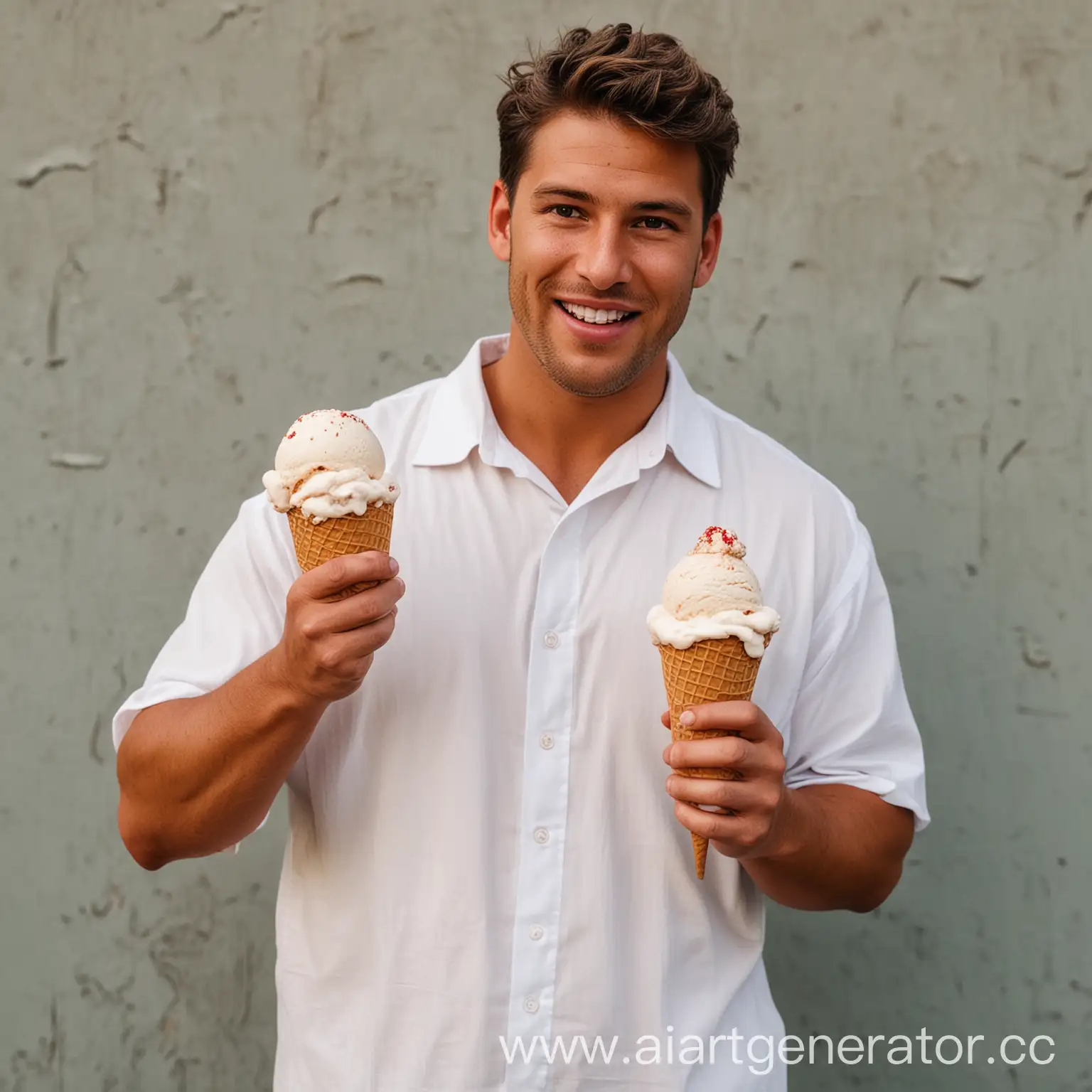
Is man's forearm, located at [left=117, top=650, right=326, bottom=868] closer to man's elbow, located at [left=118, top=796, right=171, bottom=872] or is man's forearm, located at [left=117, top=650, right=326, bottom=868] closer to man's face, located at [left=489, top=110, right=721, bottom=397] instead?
man's elbow, located at [left=118, top=796, right=171, bottom=872]

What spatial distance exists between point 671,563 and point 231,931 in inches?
65.1

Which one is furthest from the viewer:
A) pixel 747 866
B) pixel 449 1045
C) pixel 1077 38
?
pixel 1077 38

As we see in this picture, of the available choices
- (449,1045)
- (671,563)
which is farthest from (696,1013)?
(671,563)

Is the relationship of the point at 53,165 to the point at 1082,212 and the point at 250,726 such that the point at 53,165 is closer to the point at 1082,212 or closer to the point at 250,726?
the point at 250,726

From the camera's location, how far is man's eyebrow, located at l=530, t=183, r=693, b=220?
252 centimetres

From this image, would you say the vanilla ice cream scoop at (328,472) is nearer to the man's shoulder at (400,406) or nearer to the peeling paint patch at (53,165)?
the man's shoulder at (400,406)

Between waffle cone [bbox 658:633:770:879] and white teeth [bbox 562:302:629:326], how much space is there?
0.67 m

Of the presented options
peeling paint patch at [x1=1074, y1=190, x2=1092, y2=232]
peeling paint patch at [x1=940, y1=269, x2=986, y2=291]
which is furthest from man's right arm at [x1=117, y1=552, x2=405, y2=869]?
peeling paint patch at [x1=1074, y1=190, x2=1092, y2=232]

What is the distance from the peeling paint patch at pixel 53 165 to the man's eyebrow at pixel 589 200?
1.44 meters

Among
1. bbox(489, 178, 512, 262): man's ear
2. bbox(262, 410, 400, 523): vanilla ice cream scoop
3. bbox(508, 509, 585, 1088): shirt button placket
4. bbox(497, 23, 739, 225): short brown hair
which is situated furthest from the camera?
bbox(489, 178, 512, 262): man's ear

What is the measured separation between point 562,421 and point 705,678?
0.72 meters

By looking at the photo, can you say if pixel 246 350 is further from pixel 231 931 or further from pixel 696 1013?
pixel 696 1013

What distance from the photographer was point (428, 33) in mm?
3365

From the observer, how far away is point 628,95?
2.50 meters
